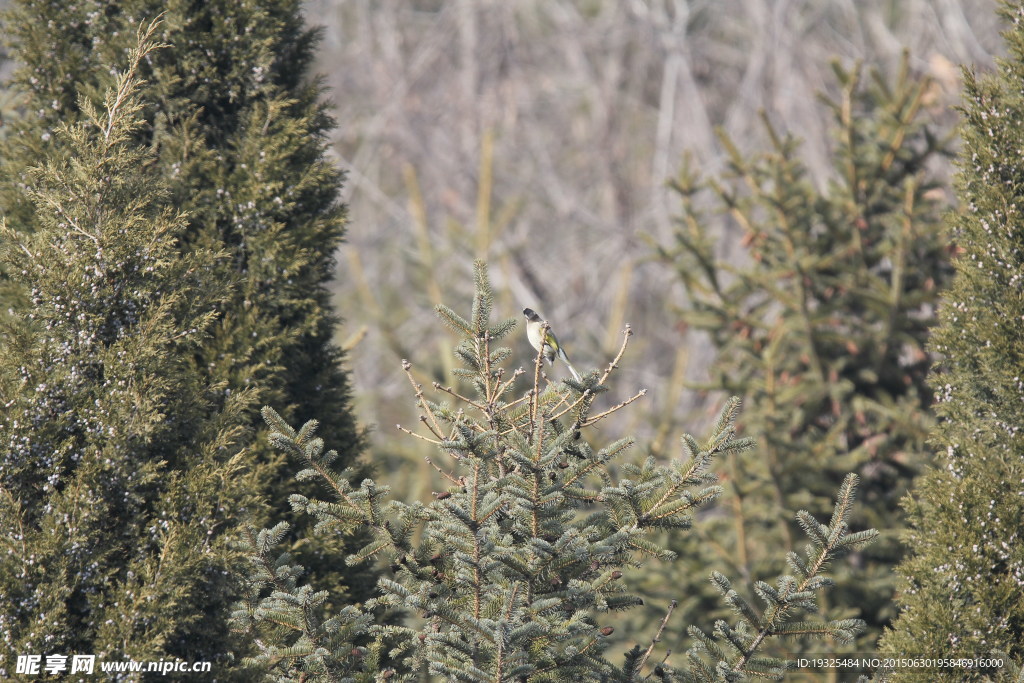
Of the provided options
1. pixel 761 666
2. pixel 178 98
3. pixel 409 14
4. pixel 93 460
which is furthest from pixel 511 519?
pixel 409 14

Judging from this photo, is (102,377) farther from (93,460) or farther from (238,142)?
(238,142)

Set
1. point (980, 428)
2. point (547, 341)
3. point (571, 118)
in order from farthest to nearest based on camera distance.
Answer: point (571, 118), point (547, 341), point (980, 428)

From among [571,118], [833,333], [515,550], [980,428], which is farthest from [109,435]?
[571,118]

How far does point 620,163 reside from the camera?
16984 millimetres

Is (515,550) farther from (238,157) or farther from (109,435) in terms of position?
(238,157)

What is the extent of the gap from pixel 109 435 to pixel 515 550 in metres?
1.65

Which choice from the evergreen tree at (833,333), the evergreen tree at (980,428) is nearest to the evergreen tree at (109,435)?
the evergreen tree at (980,428)

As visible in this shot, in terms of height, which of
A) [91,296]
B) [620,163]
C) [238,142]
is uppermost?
[620,163]

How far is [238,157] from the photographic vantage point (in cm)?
466

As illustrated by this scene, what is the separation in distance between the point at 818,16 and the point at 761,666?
1308cm

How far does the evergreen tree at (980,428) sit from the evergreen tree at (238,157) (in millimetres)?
2544

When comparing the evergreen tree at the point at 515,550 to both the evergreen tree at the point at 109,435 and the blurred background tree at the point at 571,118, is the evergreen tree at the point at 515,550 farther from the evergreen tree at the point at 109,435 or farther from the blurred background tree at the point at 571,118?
the blurred background tree at the point at 571,118

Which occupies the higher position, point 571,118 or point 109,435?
point 571,118

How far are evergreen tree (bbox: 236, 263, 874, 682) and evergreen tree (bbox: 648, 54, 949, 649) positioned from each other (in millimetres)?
3281
